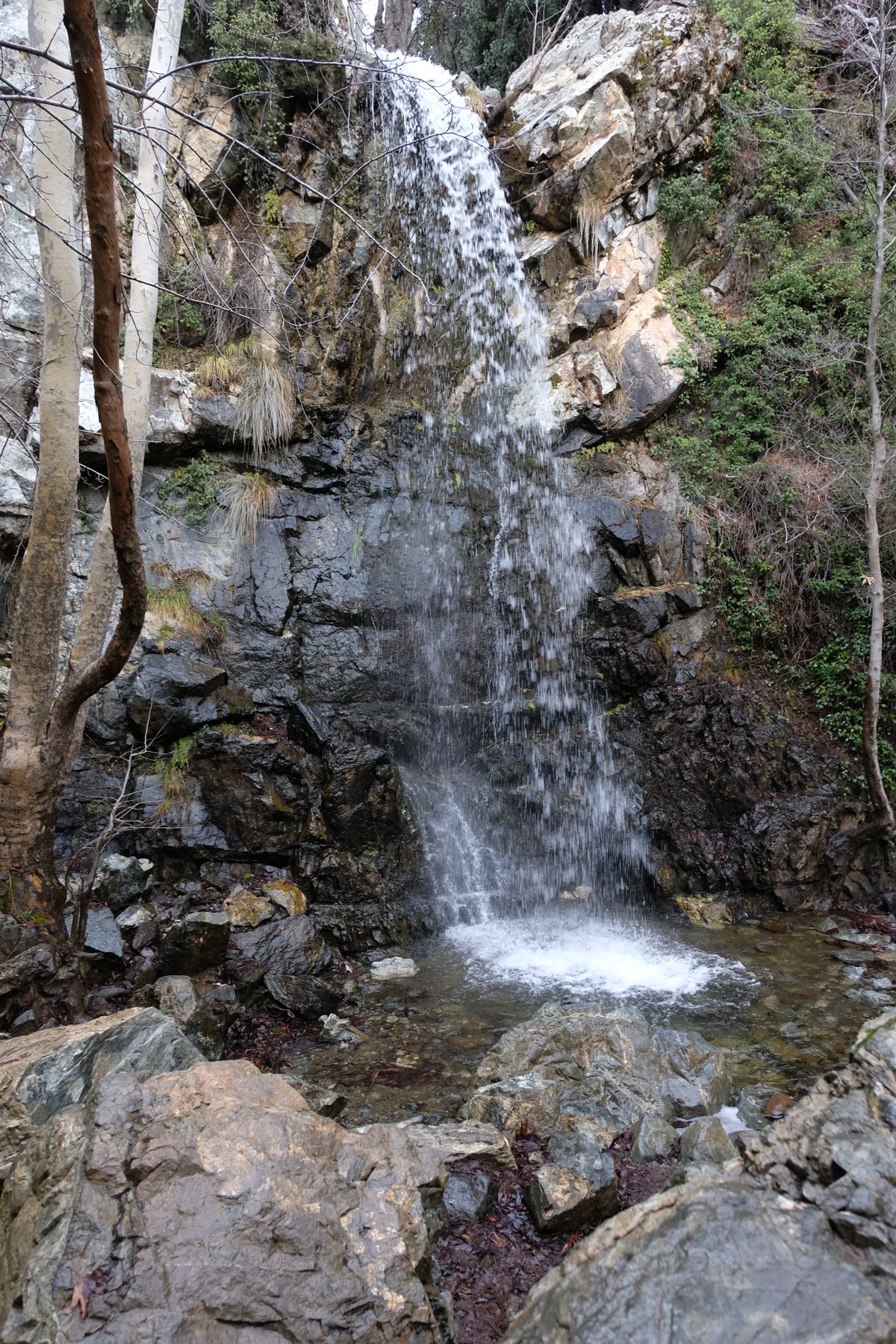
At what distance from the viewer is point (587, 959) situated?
19.3 feet

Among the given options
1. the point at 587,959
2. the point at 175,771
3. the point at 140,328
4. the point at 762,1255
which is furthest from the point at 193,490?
the point at 762,1255

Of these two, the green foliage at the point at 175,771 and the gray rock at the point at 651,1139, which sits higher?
the green foliage at the point at 175,771

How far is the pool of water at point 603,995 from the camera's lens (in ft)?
13.8

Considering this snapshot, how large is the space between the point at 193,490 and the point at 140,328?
122 inches

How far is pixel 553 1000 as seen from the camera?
509cm

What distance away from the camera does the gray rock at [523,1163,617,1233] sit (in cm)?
271

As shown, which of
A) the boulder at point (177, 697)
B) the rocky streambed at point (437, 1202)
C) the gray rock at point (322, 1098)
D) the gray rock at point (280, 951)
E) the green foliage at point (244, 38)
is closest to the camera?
the rocky streambed at point (437, 1202)

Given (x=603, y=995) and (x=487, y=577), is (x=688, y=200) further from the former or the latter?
(x=603, y=995)

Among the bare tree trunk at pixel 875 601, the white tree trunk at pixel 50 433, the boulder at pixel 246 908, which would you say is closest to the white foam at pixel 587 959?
the boulder at pixel 246 908

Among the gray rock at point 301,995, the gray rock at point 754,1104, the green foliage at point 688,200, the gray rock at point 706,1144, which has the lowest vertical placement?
the gray rock at point 754,1104

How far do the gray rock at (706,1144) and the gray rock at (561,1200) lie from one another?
14.8 inches

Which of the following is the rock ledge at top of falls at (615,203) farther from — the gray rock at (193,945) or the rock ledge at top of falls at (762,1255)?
the rock ledge at top of falls at (762,1255)

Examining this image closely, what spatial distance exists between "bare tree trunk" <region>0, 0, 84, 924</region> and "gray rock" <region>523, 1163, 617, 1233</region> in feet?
10.6

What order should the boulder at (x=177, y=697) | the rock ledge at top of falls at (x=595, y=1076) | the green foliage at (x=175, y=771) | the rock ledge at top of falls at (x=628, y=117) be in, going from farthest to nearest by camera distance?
the rock ledge at top of falls at (x=628, y=117), the boulder at (x=177, y=697), the green foliage at (x=175, y=771), the rock ledge at top of falls at (x=595, y=1076)
